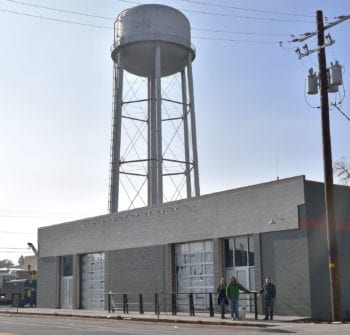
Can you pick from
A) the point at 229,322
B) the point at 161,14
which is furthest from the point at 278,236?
the point at 161,14

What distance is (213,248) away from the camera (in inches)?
1210

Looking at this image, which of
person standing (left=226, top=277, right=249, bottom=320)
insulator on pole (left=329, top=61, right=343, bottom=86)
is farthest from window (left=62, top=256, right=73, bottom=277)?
insulator on pole (left=329, top=61, right=343, bottom=86)

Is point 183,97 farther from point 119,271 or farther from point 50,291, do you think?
point 50,291

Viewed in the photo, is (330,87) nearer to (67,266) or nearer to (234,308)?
(234,308)

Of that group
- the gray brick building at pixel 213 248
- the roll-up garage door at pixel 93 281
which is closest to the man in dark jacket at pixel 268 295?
the gray brick building at pixel 213 248

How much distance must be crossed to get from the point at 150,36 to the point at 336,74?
63.6 ft

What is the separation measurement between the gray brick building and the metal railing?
1.11ft

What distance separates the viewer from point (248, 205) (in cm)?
2927

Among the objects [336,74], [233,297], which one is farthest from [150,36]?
[233,297]

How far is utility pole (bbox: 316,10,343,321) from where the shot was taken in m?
22.5

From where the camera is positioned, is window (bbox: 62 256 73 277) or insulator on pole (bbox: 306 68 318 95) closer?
insulator on pole (bbox: 306 68 318 95)

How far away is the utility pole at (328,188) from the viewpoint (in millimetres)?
22531

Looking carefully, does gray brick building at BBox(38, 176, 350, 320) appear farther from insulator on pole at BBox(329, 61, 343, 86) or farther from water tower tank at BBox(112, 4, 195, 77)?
water tower tank at BBox(112, 4, 195, 77)

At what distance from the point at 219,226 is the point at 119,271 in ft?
28.2
